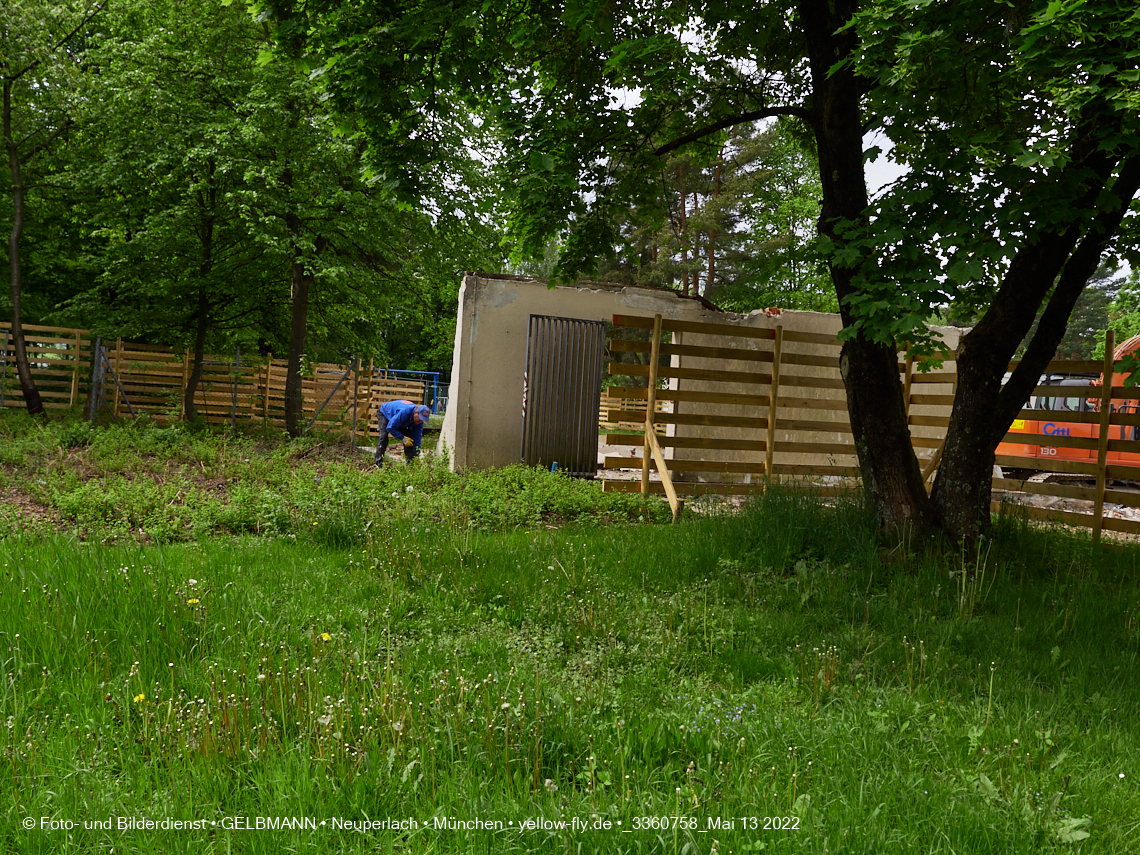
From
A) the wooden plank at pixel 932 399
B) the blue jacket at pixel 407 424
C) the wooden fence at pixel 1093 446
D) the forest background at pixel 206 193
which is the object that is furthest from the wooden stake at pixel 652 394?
the forest background at pixel 206 193

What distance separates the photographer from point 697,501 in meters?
8.71

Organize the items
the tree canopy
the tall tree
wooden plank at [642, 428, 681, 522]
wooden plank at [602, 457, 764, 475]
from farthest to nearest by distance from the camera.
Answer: the tall tree
wooden plank at [602, 457, 764, 475]
wooden plank at [642, 428, 681, 522]
the tree canopy

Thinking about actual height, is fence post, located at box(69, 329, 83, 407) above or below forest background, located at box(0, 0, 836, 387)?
below

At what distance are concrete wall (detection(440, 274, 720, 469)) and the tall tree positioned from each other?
36.8 ft

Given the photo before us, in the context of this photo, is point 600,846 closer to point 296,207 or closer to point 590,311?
point 590,311

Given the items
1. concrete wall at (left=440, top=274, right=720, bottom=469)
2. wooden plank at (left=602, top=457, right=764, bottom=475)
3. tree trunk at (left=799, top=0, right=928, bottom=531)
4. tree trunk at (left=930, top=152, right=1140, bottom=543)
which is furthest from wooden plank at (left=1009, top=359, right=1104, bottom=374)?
concrete wall at (left=440, top=274, right=720, bottom=469)

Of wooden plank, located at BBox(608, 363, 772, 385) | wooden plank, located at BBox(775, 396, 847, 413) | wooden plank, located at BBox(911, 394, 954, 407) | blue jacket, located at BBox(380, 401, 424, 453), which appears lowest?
blue jacket, located at BBox(380, 401, 424, 453)

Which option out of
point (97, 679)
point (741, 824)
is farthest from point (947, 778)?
point (97, 679)

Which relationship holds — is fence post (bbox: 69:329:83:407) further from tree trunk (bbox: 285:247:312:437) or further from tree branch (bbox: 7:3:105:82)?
tree trunk (bbox: 285:247:312:437)

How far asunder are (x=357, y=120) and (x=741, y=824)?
21.3 feet

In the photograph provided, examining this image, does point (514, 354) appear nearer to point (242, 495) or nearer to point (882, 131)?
point (242, 495)

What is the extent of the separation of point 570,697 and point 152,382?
830 inches

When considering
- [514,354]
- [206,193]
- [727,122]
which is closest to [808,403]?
[727,122]

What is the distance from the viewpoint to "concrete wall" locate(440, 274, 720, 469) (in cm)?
1202
